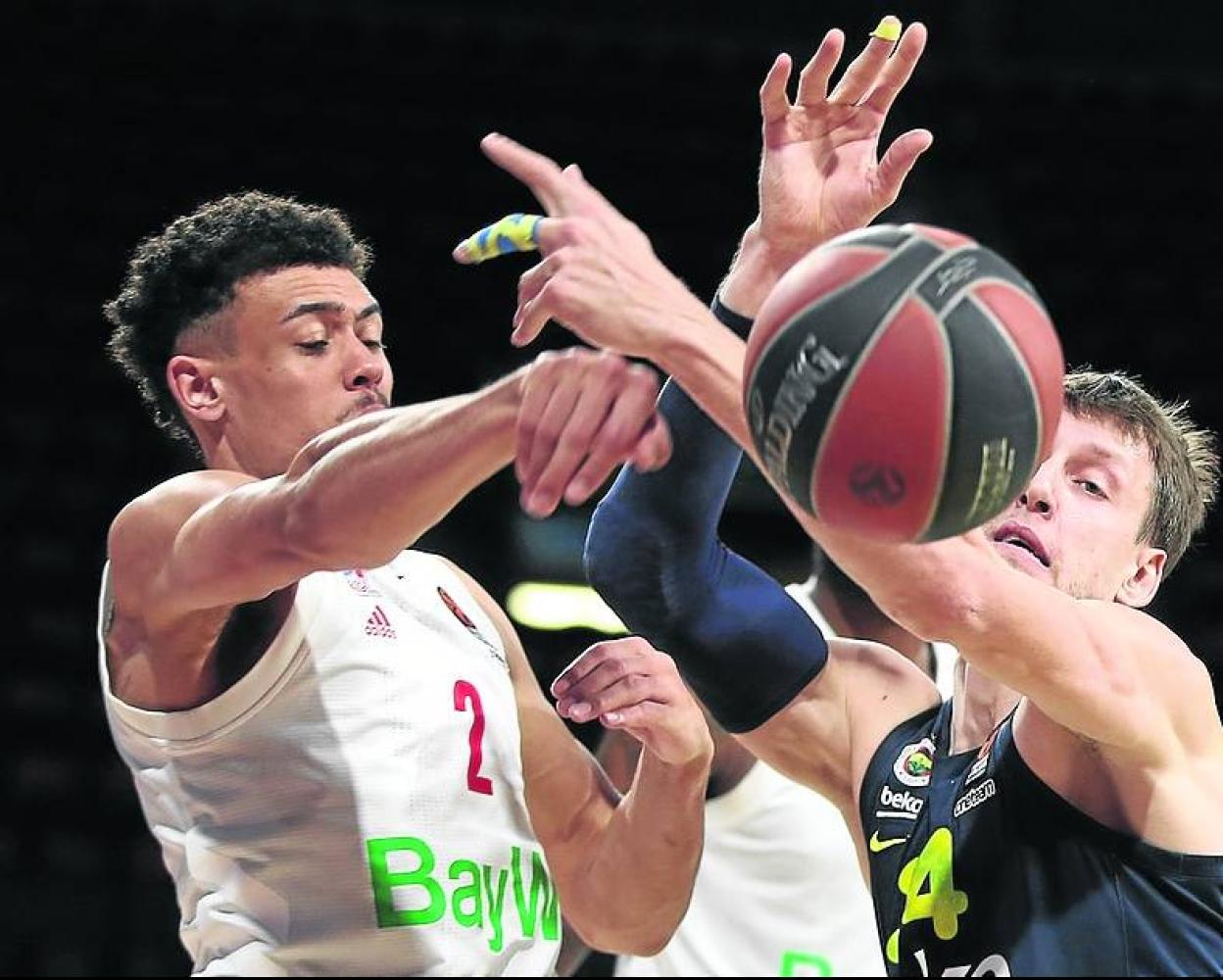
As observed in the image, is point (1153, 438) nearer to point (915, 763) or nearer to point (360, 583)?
point (915, 763)

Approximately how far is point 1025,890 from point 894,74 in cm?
140

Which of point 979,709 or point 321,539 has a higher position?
point 321,539

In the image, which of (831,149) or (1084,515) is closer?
(831,149)

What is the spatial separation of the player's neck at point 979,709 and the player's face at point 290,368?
1.26 metres

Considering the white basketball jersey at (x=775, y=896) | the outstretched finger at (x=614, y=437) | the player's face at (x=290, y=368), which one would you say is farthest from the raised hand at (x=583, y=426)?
the white basketball jersey at (x=775, y=896)

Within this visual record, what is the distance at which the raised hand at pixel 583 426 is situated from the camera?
95.0 inches

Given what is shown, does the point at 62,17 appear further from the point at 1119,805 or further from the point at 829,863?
the point at 1119,805

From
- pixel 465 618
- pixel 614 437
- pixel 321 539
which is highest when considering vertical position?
pixel 614 437

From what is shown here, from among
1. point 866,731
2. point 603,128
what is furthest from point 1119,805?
point 603,128

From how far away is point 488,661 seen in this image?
11.8 ft

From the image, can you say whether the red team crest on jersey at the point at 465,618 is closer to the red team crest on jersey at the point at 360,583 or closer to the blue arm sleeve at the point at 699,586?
the red team crest on jersey at the point at 360,583

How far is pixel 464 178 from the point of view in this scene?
10062 millimetres

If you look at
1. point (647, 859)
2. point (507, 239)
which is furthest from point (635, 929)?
point (507, 239)

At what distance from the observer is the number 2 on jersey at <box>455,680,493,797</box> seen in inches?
133
